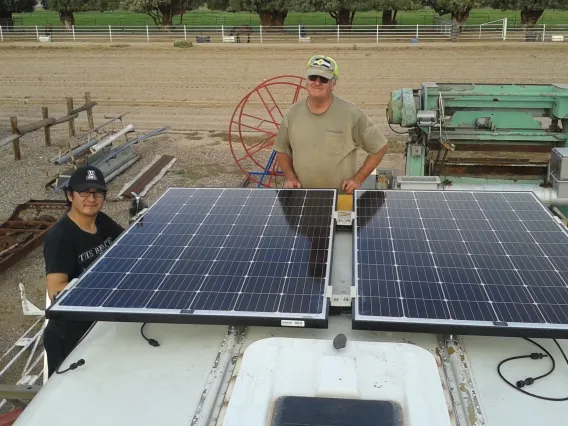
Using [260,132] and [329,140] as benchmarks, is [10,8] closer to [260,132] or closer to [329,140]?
[260,132]

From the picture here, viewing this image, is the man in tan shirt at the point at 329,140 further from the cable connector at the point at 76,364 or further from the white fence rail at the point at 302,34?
the white fence rail at the point at 302,34

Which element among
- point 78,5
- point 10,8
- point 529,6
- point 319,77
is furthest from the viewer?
point 10,8

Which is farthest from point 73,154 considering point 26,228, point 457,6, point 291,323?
point 457,6

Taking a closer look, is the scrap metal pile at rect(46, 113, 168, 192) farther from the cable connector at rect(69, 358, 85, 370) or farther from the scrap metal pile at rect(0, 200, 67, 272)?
the cable connector at rect(69, 358, 85, 370)

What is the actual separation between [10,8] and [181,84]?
34226mm

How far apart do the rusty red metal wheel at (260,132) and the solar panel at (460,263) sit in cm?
456

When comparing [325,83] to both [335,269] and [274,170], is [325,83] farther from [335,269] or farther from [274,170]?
[274,170]

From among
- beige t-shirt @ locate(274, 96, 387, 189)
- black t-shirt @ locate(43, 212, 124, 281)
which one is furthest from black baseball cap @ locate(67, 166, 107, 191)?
beige t-shirt @ locate(274, 96, 387, 189)

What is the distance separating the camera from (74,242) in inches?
160

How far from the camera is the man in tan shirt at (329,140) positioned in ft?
16.6

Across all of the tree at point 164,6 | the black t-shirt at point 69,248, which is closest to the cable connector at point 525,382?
the black t-shirt at point 69,248

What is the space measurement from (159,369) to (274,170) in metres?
A: 7.52

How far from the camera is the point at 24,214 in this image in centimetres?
1011

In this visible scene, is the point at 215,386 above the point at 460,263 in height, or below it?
below
